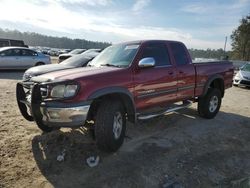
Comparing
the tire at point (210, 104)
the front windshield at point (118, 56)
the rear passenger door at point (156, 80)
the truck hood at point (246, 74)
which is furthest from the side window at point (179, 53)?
the truck hood at point (246, 74)

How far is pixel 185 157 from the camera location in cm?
486

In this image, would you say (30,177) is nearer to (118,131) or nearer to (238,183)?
(118,131)

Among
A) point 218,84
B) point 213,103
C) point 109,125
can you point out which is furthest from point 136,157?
point 218,84

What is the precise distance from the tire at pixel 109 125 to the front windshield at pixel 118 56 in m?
0.91

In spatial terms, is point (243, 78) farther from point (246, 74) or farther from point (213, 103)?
point (213, 103)

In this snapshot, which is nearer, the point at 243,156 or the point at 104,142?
the point at 104,142

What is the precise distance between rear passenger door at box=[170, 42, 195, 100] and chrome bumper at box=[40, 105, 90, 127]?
271 cm

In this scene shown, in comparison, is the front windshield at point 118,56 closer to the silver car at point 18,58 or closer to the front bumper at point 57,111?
the front bumper at point 57,111

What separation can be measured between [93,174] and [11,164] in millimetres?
1278

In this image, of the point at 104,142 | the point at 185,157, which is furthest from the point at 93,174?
the point at 185,157

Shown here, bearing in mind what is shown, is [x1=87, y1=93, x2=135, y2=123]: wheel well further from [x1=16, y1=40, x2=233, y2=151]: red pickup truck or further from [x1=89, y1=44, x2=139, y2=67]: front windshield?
[x1=89, y1=44, x2=139, y2=67]: front windshield

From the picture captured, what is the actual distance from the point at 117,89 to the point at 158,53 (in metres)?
1.67

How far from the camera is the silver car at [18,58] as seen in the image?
16148mm

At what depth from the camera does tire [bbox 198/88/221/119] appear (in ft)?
23.8
